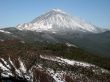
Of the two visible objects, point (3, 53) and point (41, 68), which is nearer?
point (41, 68)

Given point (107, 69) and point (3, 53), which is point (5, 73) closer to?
point (3, 53)

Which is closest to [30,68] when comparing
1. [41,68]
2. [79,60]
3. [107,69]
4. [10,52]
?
[41,68]

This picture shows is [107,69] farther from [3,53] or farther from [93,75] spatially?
[3,53]

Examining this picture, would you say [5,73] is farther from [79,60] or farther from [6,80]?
[79,60]

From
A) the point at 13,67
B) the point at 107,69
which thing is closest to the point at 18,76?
the point at 13,67

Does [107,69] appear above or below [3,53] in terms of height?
below

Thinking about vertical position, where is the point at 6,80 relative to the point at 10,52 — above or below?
below

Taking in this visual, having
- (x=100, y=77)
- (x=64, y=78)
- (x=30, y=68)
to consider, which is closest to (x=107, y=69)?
(x=100, y=77)

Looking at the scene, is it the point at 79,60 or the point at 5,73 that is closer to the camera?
the point at 5,73
